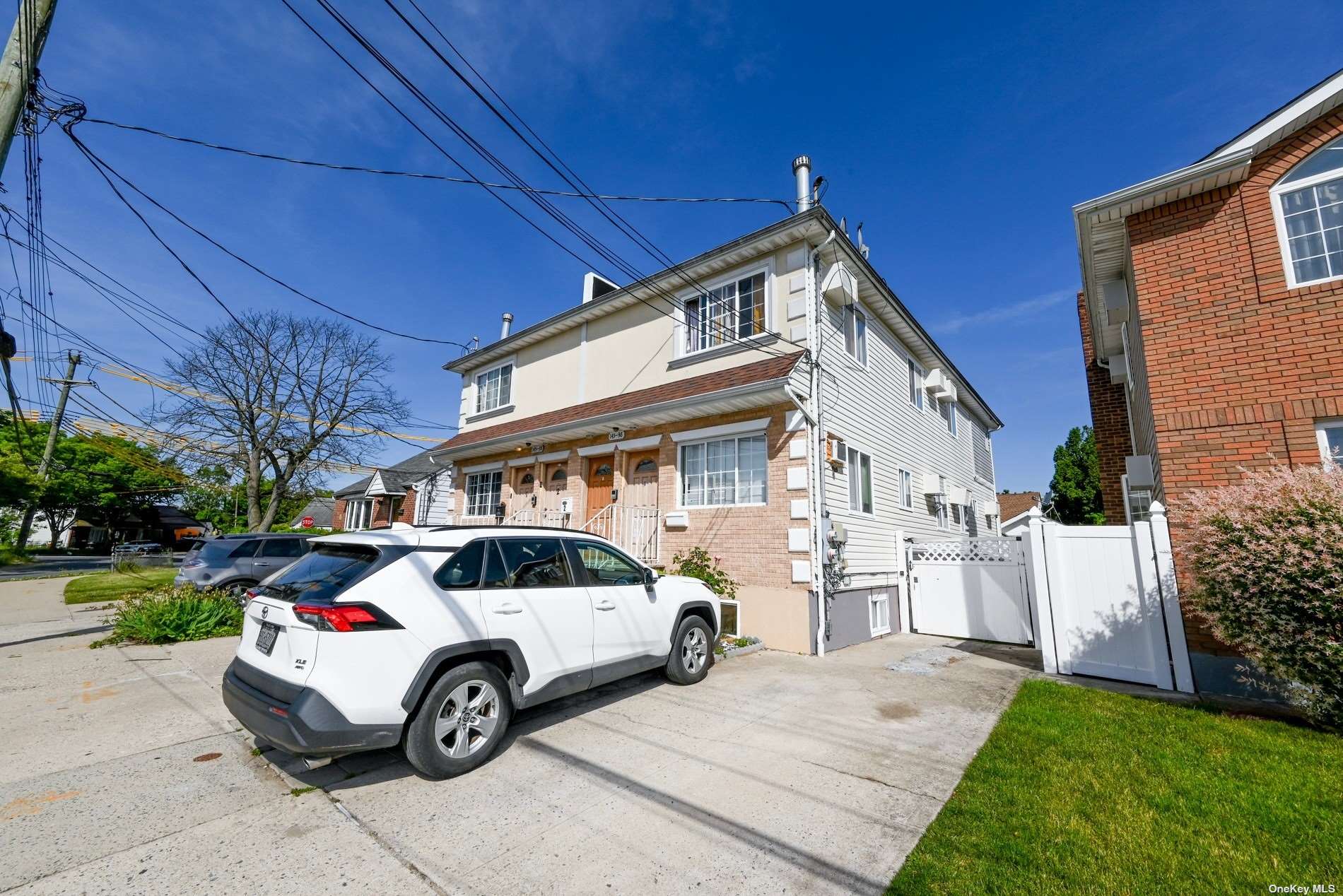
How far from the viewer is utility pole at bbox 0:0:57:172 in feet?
18.8

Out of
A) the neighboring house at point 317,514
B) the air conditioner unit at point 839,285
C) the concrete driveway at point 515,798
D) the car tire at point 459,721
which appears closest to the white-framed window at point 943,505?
the air conditioner unit at point 839,285

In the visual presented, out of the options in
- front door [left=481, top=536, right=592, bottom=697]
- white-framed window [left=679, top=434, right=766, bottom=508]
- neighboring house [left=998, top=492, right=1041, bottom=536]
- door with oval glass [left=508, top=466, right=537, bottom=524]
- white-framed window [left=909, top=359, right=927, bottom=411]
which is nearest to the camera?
front door [left=481, top=536, right=592, bottom=697]

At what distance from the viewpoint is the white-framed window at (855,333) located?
10.6 m

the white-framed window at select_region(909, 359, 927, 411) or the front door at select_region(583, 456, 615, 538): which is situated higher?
the white-framed window at select_region(909, 359, 927, 411)

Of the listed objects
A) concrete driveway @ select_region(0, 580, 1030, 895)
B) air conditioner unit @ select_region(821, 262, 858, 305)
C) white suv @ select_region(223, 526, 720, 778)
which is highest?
air conditioner unit @ select_region(821, 262, 858, 305)

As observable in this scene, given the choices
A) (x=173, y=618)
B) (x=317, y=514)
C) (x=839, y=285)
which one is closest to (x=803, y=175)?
(x=839, y=285)

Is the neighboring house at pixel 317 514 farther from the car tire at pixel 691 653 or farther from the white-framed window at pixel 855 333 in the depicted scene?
the car tire at pixel 691 653

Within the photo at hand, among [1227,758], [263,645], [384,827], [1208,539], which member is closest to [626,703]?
[384,827]

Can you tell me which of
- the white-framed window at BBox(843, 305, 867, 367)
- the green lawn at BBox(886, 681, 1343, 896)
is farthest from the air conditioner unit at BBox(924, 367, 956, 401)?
the green lawn at BBox(886, 681, 1343, 896)

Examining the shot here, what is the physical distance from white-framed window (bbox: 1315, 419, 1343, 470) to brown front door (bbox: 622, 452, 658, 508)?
8774 mm

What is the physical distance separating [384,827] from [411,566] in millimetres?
1543

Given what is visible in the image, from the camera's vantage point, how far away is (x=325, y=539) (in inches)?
163

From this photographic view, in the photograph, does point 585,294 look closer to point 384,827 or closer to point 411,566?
point 411,566

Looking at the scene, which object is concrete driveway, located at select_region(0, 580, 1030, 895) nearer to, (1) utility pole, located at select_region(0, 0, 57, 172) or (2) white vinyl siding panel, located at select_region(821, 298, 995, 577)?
(2) white vinyl siding panel, located at select_region(821, 298, 995, 577)
